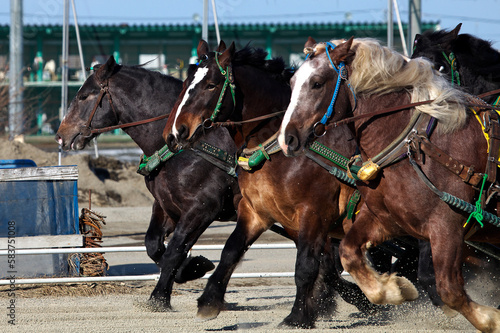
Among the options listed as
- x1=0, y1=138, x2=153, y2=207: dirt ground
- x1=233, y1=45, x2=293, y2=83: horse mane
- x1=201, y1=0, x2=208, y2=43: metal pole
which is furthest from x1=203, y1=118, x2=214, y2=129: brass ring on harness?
x1=201, y1=0, x2=208, y2=43: metal pole

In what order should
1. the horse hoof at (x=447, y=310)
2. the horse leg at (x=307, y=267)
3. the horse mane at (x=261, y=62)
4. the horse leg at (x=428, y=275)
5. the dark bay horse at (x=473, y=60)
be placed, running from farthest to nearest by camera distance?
the dark bay horse at (x=473, y=60)
the horse mane at (x=261, y=62)
the horse leg at (x=307, y=267)
the horse leg at (x=428, y=275)
the horse hoof at (x=447, y=310)

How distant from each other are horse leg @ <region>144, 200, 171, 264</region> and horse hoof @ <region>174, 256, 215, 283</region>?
9.6 inches

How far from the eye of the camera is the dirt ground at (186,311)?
5000mm

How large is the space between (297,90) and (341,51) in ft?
1.10

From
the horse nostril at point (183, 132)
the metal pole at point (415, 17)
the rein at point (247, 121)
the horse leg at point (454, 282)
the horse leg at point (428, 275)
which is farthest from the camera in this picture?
the metal pole at point (415, 17)

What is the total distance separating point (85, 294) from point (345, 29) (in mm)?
31034

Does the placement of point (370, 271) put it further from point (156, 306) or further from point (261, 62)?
point (156, 306)

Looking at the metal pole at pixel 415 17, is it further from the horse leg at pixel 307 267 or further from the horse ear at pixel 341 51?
the horse ear at pixel 341 51

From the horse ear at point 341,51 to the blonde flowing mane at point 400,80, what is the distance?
8cm

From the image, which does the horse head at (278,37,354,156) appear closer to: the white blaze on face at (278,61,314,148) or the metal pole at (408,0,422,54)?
the white blaze on face at (278,61,314,148)

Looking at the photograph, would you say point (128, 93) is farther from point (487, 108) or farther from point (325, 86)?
point (487, 108)

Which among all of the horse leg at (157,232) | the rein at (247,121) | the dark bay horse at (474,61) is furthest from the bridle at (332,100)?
the horse leg at (157,232)

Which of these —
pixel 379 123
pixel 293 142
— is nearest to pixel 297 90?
pixel 293 142

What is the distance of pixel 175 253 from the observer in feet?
18.5
